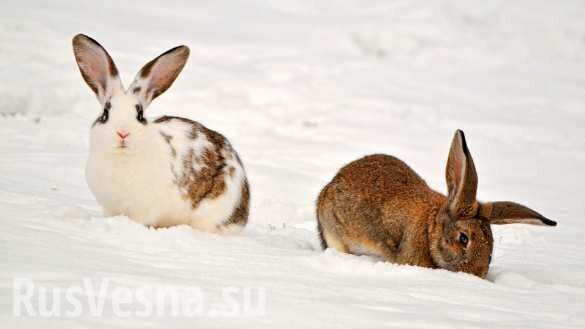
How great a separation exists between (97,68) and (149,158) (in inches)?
25.4

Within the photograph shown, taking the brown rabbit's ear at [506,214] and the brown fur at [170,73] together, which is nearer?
the brown rabbit's ear at [506,214]

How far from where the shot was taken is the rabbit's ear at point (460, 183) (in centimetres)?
559

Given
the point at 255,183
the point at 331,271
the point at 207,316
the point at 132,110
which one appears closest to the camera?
the point at 207,316

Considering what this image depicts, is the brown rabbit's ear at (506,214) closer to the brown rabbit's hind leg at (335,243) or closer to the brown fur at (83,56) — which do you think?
the brown rabbit's hind leg at (335,243)

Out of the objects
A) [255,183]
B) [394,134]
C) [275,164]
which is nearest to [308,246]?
[255,183]

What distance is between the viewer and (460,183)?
5.70 meters

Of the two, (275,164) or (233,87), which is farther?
(233,87)

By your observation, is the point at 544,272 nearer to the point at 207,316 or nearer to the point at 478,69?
the point at 207,316

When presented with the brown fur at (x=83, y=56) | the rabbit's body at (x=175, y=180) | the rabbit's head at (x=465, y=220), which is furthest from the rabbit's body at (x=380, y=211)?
the brown fur at (x=83, y=56)

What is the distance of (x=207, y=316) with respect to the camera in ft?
11.9

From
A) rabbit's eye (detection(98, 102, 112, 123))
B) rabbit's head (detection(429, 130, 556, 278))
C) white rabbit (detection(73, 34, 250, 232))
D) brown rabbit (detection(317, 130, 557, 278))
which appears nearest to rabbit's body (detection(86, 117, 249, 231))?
white rabbit (detection(73, 34, 250, 232))

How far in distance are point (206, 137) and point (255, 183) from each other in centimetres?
295

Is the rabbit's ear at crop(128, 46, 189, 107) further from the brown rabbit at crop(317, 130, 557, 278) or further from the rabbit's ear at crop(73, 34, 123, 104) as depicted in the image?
the brown rabbit at crop(317, 130, 557, 278)

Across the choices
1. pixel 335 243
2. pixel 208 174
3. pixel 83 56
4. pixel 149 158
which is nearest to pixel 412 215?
pixel 335 243
